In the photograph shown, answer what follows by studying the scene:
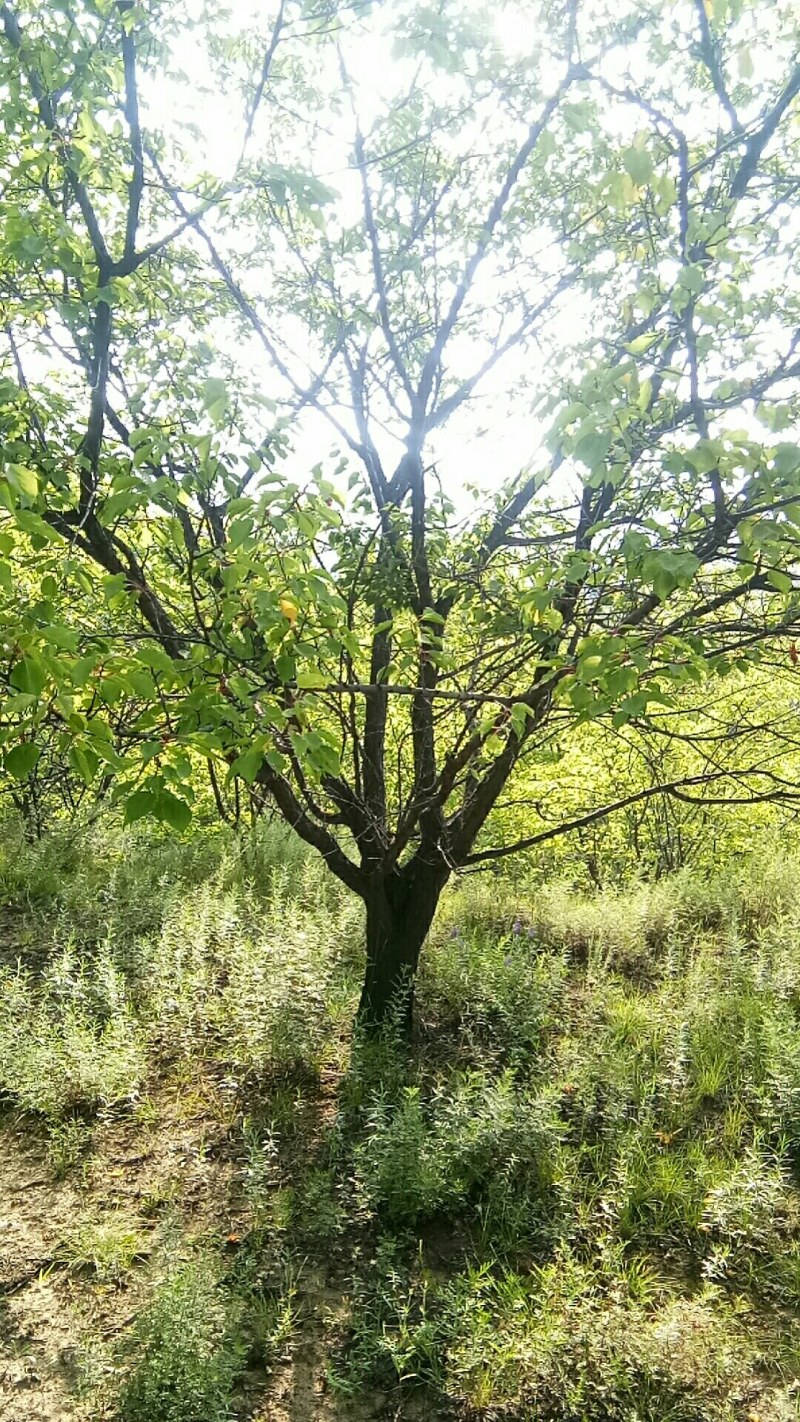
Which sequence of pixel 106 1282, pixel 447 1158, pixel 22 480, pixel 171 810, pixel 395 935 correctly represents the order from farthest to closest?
pixel 395 935 < pixel 447 1158 < pixel 106 1282 < pixel 171 810 < pixel 22 480

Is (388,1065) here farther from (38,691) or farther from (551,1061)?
(38,691)

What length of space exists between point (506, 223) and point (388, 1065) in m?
4.30

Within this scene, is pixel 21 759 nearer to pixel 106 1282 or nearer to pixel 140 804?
pixel 140 804

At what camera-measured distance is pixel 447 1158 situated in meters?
3.65

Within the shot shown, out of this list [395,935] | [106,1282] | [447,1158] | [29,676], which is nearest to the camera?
[29,676]

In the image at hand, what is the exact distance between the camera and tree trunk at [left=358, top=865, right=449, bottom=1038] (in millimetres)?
4730

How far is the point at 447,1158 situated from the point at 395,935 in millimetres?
1355

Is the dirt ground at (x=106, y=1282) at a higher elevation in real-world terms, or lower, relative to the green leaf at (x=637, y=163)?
lower

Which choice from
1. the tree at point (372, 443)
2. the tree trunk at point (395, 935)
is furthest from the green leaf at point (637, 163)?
the tree trunk at point (395, 935)

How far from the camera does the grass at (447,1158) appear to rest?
291 centimetres

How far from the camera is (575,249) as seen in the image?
3037 mm

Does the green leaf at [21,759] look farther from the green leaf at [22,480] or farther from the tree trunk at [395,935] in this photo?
the tree trunk at [395,935]

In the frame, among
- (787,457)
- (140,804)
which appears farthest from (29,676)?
(787,457)

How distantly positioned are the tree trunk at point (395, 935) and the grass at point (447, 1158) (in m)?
0.21
